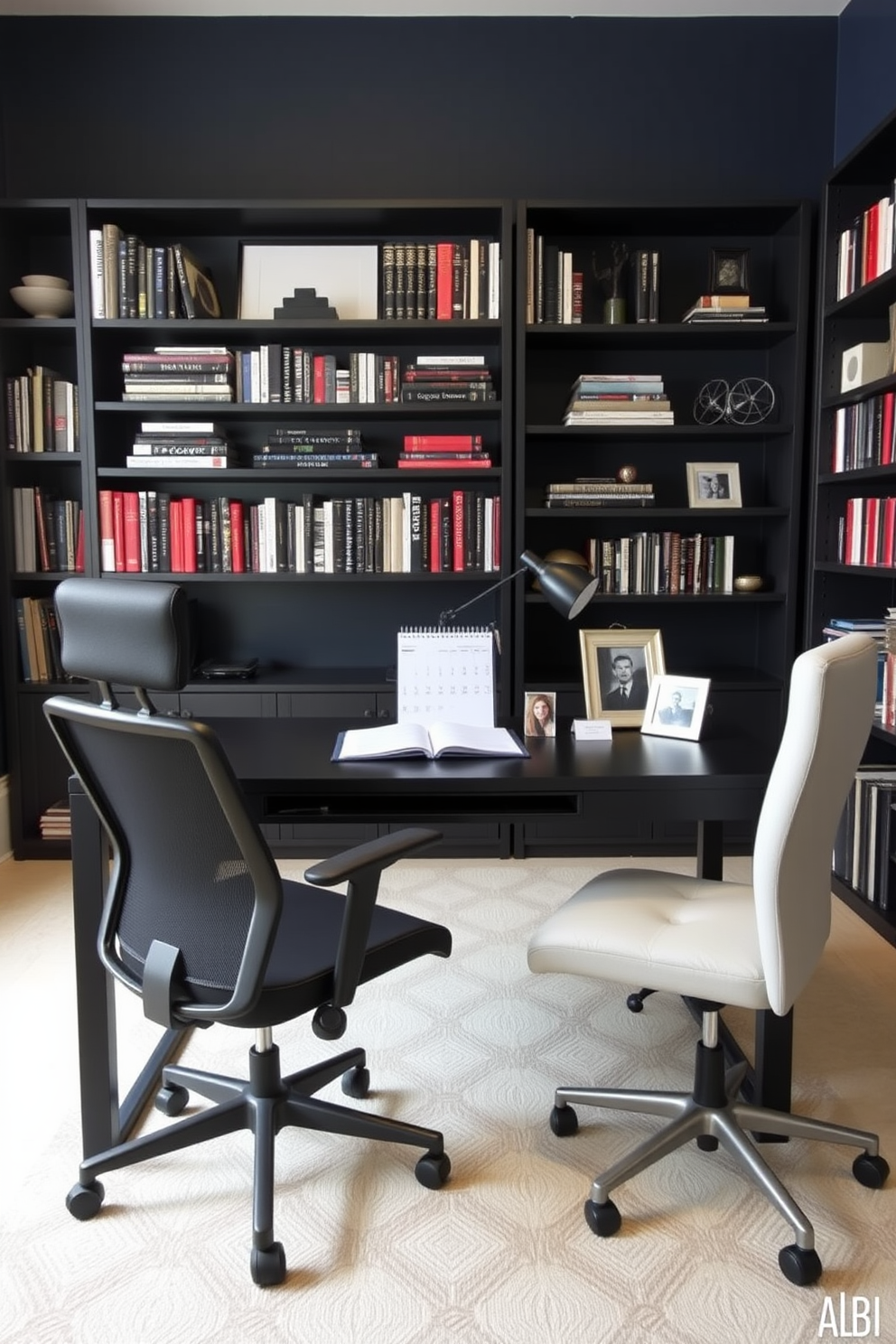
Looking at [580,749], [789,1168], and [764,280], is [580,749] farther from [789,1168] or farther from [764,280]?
[764,280]

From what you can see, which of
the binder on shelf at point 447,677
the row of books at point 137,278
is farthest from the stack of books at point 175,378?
the binder on shelf at point 447,677

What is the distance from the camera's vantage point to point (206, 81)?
12.1 ft

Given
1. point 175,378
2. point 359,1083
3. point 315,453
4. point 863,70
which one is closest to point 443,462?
point 315,453

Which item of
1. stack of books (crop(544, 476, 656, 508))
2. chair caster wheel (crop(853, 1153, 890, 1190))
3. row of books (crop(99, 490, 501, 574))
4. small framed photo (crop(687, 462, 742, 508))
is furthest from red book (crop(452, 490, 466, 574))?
chair caster wheel (crop(853, 1153, 890, 1190))

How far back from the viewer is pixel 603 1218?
5.60 ft

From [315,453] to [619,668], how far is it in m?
1.68

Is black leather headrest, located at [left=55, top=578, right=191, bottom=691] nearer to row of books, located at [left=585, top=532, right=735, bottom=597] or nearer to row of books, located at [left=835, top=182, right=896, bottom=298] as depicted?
row of books, located at [left=585, top=532, right=735, bottom=597]

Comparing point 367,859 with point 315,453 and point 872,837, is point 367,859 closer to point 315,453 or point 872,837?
point 872,837

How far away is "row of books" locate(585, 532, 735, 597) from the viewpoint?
3658mm

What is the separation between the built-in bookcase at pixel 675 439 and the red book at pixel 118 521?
1.40 m

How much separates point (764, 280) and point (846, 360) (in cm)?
62

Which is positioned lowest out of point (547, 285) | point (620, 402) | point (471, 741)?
point (471, 741)

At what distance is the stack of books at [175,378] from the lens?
138 inches

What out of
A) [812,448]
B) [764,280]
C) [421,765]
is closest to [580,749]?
[421,765]
